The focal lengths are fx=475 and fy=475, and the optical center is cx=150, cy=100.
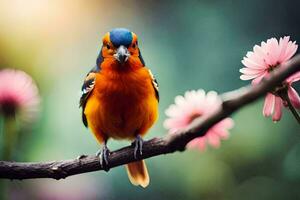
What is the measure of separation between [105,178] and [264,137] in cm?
25

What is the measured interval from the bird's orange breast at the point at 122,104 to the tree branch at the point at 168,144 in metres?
0.10

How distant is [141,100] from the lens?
0.57 meters

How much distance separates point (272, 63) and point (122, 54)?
0.24 m

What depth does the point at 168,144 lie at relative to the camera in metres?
0.35

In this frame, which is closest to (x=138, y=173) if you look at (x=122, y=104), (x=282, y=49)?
(x=122, y=104)

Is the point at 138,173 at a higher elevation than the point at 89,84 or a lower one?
lower

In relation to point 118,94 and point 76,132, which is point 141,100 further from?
point 76,132

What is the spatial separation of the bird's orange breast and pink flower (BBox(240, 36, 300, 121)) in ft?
0.72

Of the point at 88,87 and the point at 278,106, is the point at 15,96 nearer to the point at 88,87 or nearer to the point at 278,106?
the point at 88,87

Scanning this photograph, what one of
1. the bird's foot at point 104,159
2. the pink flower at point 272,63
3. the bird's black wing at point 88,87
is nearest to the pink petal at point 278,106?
the pink flower at point 272,63

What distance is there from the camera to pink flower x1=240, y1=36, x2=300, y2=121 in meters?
0.35

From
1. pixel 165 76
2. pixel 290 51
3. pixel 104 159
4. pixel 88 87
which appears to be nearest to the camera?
pixel 290 51

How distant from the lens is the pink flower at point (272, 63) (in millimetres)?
346

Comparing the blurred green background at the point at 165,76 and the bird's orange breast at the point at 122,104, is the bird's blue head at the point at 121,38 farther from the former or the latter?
the blurred green background at the point at 165,76
